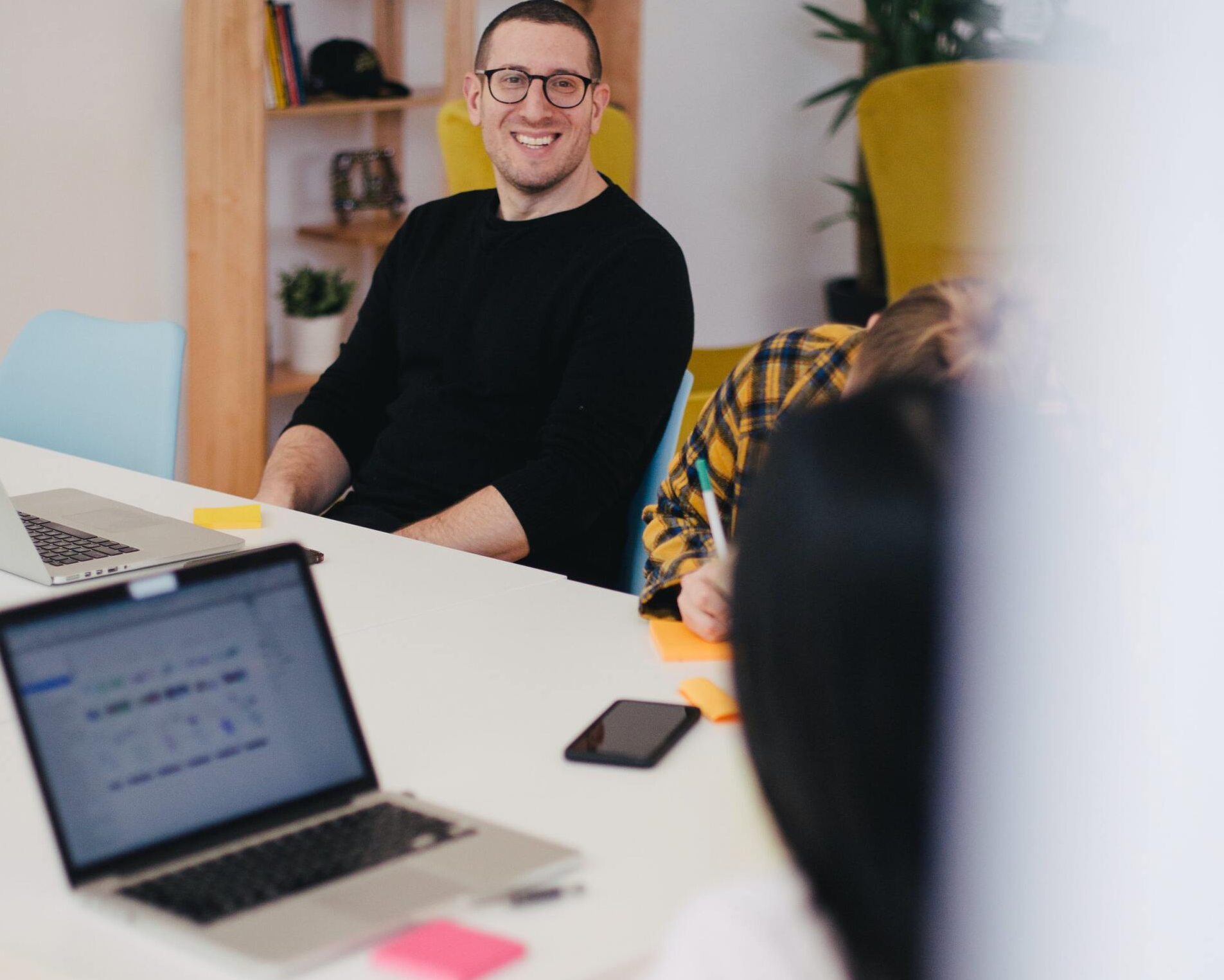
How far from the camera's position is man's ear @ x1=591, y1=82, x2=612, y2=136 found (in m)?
2.36

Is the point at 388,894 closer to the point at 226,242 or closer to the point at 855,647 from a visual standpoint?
the point at 855,647

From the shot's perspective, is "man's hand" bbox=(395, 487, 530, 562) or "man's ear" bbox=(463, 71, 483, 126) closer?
"man's hand" bbox=(395, 487, 530, 562)

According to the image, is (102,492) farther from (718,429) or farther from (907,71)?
(907,71)

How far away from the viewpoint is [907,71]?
390cm

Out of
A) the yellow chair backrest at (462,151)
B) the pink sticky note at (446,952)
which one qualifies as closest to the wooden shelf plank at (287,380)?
the yellow chair backrest at (462,151)

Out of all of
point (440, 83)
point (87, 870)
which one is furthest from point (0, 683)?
point (440, 83)

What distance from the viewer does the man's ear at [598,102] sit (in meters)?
2.36

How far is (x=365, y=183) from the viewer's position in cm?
389

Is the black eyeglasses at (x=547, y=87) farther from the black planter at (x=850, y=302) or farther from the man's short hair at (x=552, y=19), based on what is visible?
the black planter at (x=850, y=302)

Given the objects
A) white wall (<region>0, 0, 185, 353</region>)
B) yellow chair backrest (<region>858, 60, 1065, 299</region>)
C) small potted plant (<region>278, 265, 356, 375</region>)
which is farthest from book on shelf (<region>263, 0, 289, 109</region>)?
yellow chair backrest (<region>858, 60, 1065, 299</region>)

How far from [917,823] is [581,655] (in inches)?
39.3

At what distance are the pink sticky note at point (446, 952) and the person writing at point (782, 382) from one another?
1.14ft

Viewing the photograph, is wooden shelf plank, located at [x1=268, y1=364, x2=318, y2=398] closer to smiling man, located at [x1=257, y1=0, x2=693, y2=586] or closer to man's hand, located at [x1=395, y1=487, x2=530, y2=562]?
smiling man, located at [x1=257, y1=0, x2=693, y2=586]

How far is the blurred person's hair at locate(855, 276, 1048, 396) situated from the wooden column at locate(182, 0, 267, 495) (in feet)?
8.26
